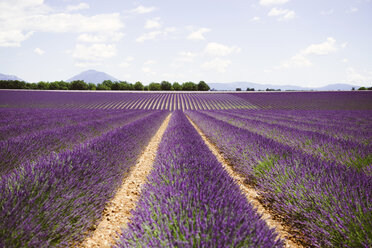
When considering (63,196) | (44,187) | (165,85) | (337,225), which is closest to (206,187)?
(337,225)

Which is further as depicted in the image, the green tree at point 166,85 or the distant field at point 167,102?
the green tree at point 166,85

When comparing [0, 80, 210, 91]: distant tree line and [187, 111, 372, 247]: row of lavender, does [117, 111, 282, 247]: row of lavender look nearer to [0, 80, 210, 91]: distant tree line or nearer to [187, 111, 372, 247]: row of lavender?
[187, 111, 372, 247]: row of lavender

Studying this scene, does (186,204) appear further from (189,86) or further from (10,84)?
(189,86)

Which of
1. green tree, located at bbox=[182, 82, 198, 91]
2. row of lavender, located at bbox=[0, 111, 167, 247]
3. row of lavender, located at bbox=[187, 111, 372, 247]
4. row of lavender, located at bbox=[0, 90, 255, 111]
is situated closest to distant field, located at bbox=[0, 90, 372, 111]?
row of lavender, located at bbox=[0, 90, 255, 111]

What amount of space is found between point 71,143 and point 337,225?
576 cm

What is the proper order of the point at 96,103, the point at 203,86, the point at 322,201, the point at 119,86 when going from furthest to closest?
1. the point at 203,86
2. the point at 119,86
3. the point at 96,103
4. the point at 322,201

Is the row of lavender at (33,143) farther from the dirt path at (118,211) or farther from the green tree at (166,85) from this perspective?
the green tree at (166,85)

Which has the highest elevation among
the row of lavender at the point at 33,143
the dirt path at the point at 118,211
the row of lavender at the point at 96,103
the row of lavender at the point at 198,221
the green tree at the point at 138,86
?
the green tree at the point at 138,86

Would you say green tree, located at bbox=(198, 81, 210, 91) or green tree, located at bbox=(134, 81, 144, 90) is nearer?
green tree, located at bbox=(198, 81, 210, 91)

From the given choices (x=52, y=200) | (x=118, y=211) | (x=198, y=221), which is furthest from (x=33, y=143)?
(x=198, y=221)

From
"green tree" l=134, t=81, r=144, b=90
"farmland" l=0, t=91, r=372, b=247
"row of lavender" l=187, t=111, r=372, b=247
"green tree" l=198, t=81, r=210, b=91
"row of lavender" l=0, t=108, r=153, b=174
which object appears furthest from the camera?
"green tree" l=134, t=81, r=144, b=90

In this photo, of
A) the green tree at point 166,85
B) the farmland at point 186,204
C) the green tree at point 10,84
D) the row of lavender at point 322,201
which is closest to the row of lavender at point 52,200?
the farmland at point 186,204

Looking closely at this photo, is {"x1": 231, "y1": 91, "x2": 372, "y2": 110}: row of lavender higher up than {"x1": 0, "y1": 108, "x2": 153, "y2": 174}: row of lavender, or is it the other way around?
{"x1": 231, "y1": 91, "x2": 372, "y2": 110}: row of lavender

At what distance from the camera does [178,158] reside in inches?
99.4
